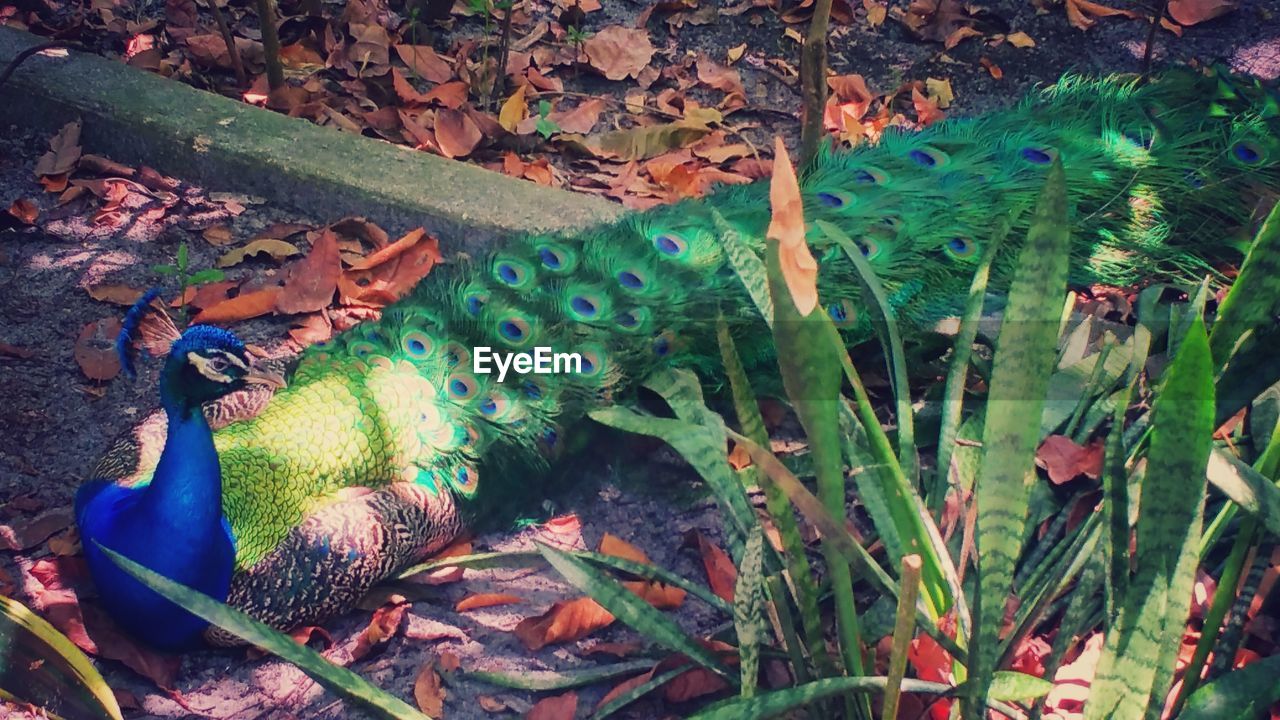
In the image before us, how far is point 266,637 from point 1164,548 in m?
1.02

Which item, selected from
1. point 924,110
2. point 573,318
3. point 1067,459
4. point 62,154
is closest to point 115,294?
point 62,154

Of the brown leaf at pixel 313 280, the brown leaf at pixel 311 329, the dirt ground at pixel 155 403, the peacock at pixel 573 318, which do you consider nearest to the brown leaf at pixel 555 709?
the dirt ground at pixel 155 403

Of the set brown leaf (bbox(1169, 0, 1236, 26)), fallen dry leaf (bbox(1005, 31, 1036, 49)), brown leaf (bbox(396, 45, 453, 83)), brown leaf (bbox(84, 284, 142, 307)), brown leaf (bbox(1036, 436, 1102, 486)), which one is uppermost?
brown leaf (bbox(1169, 0, 1236, 26))

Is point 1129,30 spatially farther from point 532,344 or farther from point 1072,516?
point 532,344

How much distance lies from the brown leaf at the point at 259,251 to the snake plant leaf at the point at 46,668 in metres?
1.42

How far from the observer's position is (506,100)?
11.6 feet

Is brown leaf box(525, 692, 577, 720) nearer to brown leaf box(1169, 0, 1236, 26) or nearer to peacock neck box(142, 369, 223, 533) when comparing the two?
peacock neck box(142, 369, 223, 533)

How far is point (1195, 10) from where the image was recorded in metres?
3.83

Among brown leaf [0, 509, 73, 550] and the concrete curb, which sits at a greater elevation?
the concrete curb

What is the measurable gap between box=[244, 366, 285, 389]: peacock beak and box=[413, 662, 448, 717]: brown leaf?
548 millimetres

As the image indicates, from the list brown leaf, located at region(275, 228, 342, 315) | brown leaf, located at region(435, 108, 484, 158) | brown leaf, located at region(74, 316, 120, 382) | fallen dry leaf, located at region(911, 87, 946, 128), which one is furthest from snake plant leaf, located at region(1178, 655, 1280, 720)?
brown leaf, located at region(435, 108, 484, 158)

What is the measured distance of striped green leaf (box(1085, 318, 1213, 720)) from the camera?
1.14 metres

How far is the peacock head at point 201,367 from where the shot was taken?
6.07ft

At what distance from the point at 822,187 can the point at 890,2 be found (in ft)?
5.76
